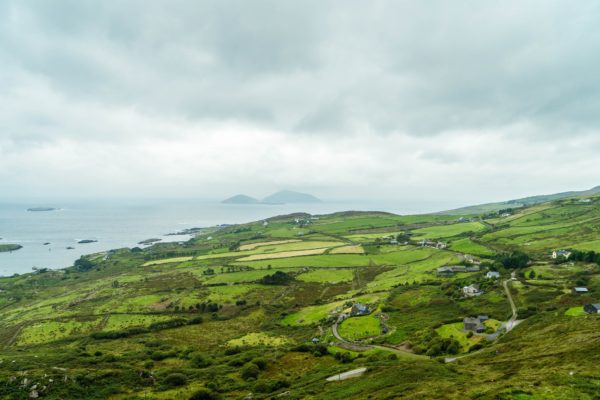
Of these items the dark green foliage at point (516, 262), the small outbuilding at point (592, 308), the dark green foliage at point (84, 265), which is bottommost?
the small outbuilding at point (592, 308)

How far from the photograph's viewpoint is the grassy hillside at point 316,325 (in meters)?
37.4

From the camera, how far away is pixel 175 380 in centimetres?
4497

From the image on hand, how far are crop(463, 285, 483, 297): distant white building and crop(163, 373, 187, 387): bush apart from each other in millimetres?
67803

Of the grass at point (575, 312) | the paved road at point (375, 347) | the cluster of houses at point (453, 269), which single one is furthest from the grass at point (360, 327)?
the cluster of houses at point (453, 269)

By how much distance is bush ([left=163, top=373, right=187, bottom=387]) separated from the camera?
44.5 metres

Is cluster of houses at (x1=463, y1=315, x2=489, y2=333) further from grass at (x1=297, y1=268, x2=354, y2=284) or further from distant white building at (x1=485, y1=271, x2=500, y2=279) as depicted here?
grass at (x1=297, y1=268, x2=354, y2=284)

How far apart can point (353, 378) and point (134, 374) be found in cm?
3253

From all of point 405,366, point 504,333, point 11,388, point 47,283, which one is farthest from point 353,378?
point 47,283

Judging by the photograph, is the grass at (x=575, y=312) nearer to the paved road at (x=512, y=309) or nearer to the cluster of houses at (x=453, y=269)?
the paved road at (x=512, y=309)

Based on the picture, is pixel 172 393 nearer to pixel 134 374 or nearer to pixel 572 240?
pixel 134 374

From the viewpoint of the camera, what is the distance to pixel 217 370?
4997cm

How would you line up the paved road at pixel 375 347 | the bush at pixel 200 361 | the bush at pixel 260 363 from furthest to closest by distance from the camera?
1. the bush at pixel 200 361
2. the paved road at pixel 375 347
3. the bush at pixel 260 363

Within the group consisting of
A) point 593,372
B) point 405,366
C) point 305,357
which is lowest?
point 305,357

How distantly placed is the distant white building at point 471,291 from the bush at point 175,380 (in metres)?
67.8
